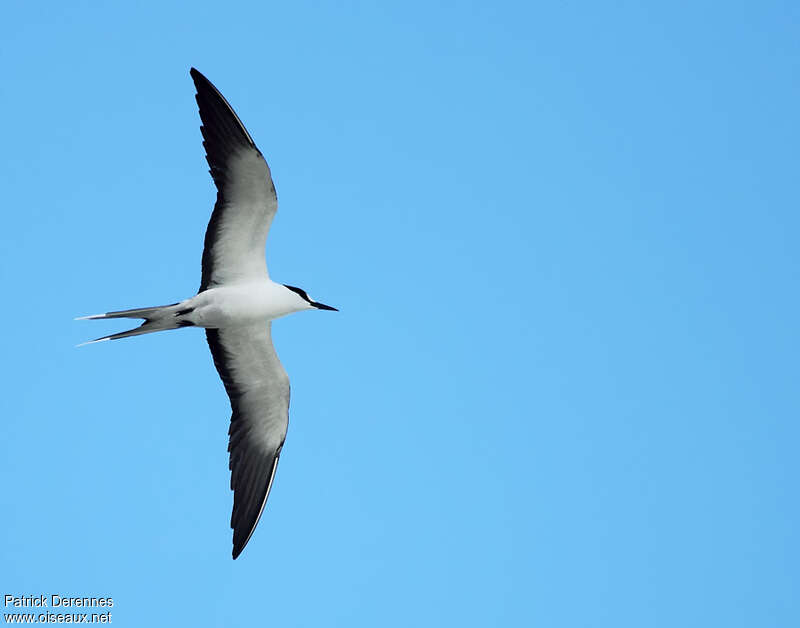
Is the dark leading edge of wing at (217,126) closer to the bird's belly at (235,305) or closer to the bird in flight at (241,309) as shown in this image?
the bird in flight at (241,309)

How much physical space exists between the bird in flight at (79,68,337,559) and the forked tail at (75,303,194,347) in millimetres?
12

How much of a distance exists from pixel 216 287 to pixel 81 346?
1.92 metres

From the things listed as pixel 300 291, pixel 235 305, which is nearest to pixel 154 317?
pixel 235 305

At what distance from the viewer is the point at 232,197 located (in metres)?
11.7

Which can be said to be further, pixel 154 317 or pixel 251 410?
pixel 251 410

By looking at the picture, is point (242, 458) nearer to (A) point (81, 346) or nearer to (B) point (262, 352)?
(B) point (262, 352)

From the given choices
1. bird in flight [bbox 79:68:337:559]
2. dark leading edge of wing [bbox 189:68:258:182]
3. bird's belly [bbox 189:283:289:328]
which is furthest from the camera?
bird's belly [bbox 189:283:289:328]

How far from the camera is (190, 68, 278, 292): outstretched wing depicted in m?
11.2

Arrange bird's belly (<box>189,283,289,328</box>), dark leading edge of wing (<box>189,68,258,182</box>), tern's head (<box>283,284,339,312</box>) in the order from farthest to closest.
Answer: tern's head (<box>283,284,339,312</box>), bird's belly (<box>189,283,289,328</box>), dark leading edge of wing (<box>189,68,258,182</box>)

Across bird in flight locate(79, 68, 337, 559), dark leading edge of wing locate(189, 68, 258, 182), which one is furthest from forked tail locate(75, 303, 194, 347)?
dark leading edge of wing locate(189, 68, 258, 182)

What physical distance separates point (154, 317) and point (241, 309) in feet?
3.55

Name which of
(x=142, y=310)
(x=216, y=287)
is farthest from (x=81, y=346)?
(x=216, y=287)

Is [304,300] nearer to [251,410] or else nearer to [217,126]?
[251,410]

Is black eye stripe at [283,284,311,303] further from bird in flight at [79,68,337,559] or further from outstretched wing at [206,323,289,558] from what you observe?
outstretched wing at [206,323,289,558]
